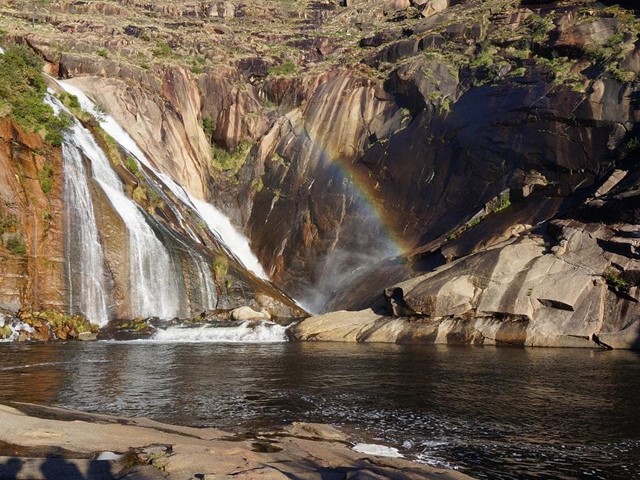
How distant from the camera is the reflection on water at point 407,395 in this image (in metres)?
11.5

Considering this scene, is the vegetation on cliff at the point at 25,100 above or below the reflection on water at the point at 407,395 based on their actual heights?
above

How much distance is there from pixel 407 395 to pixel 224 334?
65.4 feet

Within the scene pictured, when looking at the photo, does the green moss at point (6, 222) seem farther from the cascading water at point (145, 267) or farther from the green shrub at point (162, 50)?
the green shrub at point (162, 50)

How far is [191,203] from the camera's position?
5419 cm

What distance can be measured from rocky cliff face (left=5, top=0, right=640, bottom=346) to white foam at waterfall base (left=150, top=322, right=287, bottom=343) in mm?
7656

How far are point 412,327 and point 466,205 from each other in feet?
56.3

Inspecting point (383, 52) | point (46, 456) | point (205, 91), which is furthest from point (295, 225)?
point (46, 456)

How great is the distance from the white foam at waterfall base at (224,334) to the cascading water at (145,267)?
4.10 metres

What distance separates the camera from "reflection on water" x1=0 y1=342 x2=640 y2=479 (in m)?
11.5

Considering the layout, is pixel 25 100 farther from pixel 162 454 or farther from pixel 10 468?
pixel 10 468

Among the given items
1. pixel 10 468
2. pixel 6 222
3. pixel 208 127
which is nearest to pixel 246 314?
pixel 6 222

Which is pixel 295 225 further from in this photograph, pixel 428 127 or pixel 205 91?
pixel 205 91

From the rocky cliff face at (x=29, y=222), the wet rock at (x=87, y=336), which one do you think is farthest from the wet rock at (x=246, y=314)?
the rocky cliff face at (x=29, y=222)

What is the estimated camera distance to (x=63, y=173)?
38812 mm
